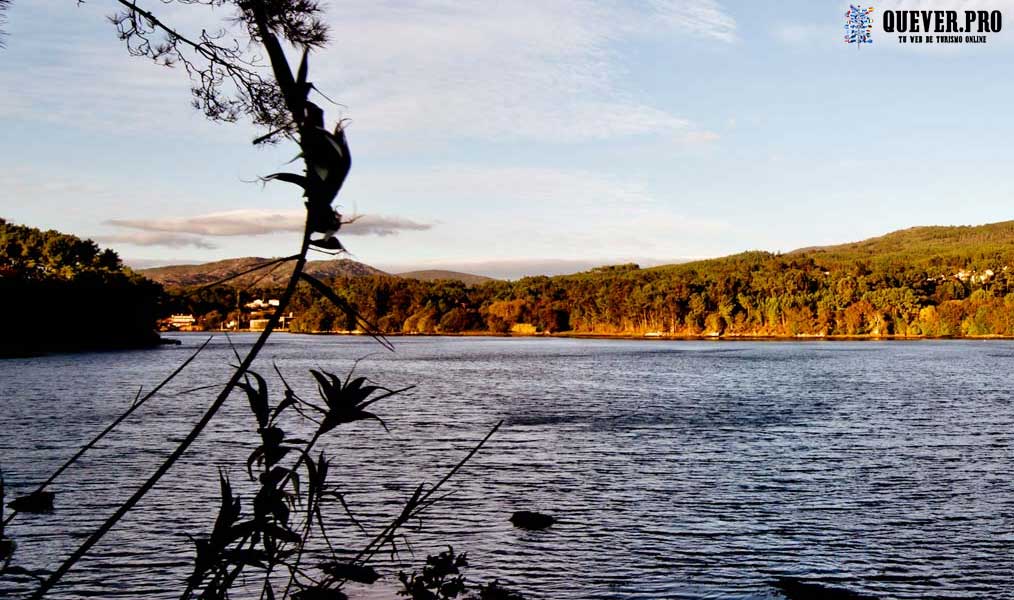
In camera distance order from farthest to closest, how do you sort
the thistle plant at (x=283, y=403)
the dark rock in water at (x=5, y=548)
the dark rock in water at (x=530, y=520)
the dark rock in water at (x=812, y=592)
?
the dark rock in water at (x=530, y=520), the dark rock in water at (x=812, y=592), the dark rock in water at (x=5, y=548), the thistle plant at (x=283, y=403)

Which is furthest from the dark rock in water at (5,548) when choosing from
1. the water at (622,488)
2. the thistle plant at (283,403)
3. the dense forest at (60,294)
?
the dense forest at (60,294)

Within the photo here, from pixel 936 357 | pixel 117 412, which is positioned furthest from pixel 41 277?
pixel 936 357

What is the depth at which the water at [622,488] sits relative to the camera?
16.6 meters

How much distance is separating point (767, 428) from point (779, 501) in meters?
18.0

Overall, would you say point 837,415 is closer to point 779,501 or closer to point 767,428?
point 767,428

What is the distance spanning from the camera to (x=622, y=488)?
82.8ft

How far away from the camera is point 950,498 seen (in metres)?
24.0

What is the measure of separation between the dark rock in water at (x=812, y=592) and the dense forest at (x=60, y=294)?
332ft

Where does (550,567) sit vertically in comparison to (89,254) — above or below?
below

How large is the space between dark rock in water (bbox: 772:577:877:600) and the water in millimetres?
352

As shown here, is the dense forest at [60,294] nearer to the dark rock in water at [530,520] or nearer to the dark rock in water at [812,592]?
the dark rock in water at [530,520]

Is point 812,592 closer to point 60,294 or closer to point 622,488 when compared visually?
point 622,488

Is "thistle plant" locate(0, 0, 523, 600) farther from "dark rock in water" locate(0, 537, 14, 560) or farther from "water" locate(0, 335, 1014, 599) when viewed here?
"water" locate(0, 335, 1014, 599)

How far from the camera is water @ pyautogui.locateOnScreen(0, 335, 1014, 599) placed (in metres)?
16.6
